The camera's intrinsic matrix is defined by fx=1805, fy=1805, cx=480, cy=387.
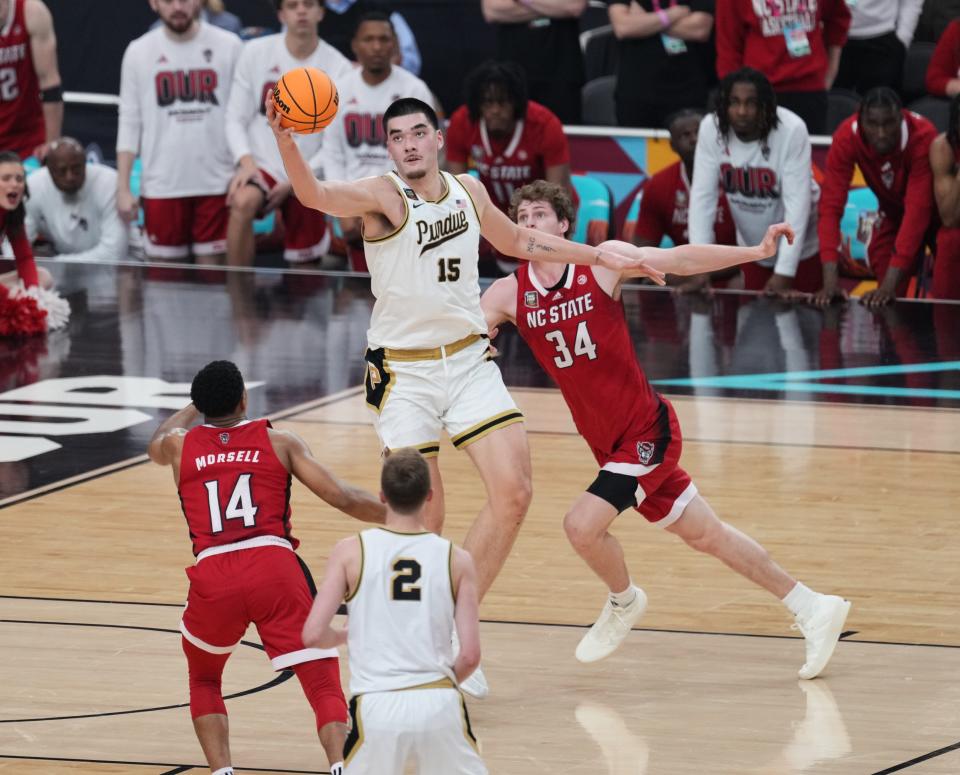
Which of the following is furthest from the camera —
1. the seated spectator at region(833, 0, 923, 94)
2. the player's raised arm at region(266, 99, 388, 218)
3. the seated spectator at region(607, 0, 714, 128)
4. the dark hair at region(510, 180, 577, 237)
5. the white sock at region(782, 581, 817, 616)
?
the seated spectator at region(833, 0, 923, 94)

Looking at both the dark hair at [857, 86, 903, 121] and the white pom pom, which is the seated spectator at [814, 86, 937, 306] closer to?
the dark hair at [857, 86, 903, 121]

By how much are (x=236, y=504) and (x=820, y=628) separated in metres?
2.30

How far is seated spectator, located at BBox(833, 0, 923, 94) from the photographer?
1447cm

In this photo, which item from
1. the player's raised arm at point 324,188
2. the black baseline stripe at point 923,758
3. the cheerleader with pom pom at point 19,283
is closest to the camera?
the black baseline stripe at point 923,758

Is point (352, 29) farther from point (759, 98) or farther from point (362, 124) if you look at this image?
point (759, 98)

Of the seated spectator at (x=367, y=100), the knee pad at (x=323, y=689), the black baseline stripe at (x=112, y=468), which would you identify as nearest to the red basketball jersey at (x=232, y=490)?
the knee pad at (x=323, y=689)

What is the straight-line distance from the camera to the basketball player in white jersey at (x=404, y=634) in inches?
174

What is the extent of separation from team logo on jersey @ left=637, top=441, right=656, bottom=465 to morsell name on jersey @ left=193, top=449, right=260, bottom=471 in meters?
1.67

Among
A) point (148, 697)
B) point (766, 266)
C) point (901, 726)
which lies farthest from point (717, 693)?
point (766, 266)

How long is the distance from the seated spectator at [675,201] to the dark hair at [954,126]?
1743 mm

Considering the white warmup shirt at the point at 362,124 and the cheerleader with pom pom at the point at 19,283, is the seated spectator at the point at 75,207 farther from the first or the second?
the white warmup shirt at the point at 362,124

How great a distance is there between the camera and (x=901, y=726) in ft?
19.4

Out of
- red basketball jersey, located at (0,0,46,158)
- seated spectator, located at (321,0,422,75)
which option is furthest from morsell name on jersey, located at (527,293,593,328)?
→ red basketball jersey, located at (0,0,46,158)

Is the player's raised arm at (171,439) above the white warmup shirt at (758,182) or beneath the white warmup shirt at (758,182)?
beneath
